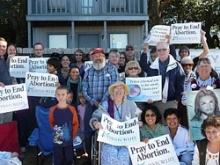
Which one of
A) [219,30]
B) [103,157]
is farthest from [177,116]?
[219,30]

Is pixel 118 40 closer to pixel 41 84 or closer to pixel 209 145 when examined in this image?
pixel 41 84

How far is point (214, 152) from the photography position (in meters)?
4.30

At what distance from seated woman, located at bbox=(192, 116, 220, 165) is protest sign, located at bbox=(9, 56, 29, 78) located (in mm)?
3732

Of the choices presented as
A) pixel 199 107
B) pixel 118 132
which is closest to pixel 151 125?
pixel 118 132

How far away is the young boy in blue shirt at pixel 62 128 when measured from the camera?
5246mm

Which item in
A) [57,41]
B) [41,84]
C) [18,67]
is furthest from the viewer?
[57,41]

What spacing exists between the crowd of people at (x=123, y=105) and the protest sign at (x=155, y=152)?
0.34 ft

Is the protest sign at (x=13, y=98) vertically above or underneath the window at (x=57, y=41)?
underneath

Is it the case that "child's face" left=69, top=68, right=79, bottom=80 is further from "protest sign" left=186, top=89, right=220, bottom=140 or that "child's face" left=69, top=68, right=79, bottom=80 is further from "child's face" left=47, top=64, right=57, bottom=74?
"protest sign" left=186, top=89, right=220, bottom=140

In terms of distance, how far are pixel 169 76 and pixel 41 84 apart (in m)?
2.11

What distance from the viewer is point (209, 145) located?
14.3 ft

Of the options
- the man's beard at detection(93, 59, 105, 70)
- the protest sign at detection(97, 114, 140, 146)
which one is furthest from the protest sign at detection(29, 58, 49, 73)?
the protest sign at detection(97, 114, 140, 146)

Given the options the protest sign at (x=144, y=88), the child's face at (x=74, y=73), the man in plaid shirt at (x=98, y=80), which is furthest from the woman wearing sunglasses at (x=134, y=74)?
the child's face at (x=74, y=73)

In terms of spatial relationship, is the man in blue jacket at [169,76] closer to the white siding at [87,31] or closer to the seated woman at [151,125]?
the seated woman at [151,125]
